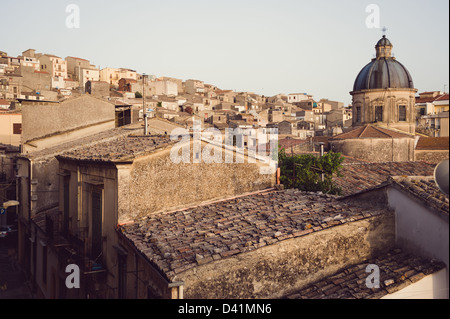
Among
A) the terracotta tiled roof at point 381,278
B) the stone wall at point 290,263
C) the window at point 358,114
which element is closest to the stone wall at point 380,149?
the window at point 358,114

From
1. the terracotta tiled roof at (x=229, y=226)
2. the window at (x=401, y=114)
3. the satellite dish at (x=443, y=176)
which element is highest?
the window at (x=401, y=114)

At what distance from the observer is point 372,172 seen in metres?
21.3

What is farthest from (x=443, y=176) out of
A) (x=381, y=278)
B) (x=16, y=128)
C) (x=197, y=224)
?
(x=16, y=128)

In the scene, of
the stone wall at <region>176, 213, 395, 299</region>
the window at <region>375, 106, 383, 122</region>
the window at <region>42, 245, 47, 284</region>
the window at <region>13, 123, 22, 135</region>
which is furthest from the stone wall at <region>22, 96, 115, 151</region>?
the window at <region>375, 106, 383, 122</region>

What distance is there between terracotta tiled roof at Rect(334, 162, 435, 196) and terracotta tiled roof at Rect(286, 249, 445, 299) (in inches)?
400

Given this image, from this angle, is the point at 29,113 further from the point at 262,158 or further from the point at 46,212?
the point at 262,158

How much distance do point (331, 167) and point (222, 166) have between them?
22.2 feet

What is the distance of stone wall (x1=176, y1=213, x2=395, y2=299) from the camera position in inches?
284

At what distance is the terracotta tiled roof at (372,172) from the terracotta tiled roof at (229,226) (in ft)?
27.0

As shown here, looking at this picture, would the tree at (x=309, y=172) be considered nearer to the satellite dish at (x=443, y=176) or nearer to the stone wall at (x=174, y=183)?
the stone wall at (x=174, y=183)

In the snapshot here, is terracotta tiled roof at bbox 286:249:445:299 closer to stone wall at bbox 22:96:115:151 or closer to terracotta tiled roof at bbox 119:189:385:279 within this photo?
terracotta tiled roof at bbox 119:189:385:279

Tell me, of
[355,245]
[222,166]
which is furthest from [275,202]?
[355,245]

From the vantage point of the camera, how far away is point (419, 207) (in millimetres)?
7555

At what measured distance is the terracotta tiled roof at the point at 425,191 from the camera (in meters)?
7.03
